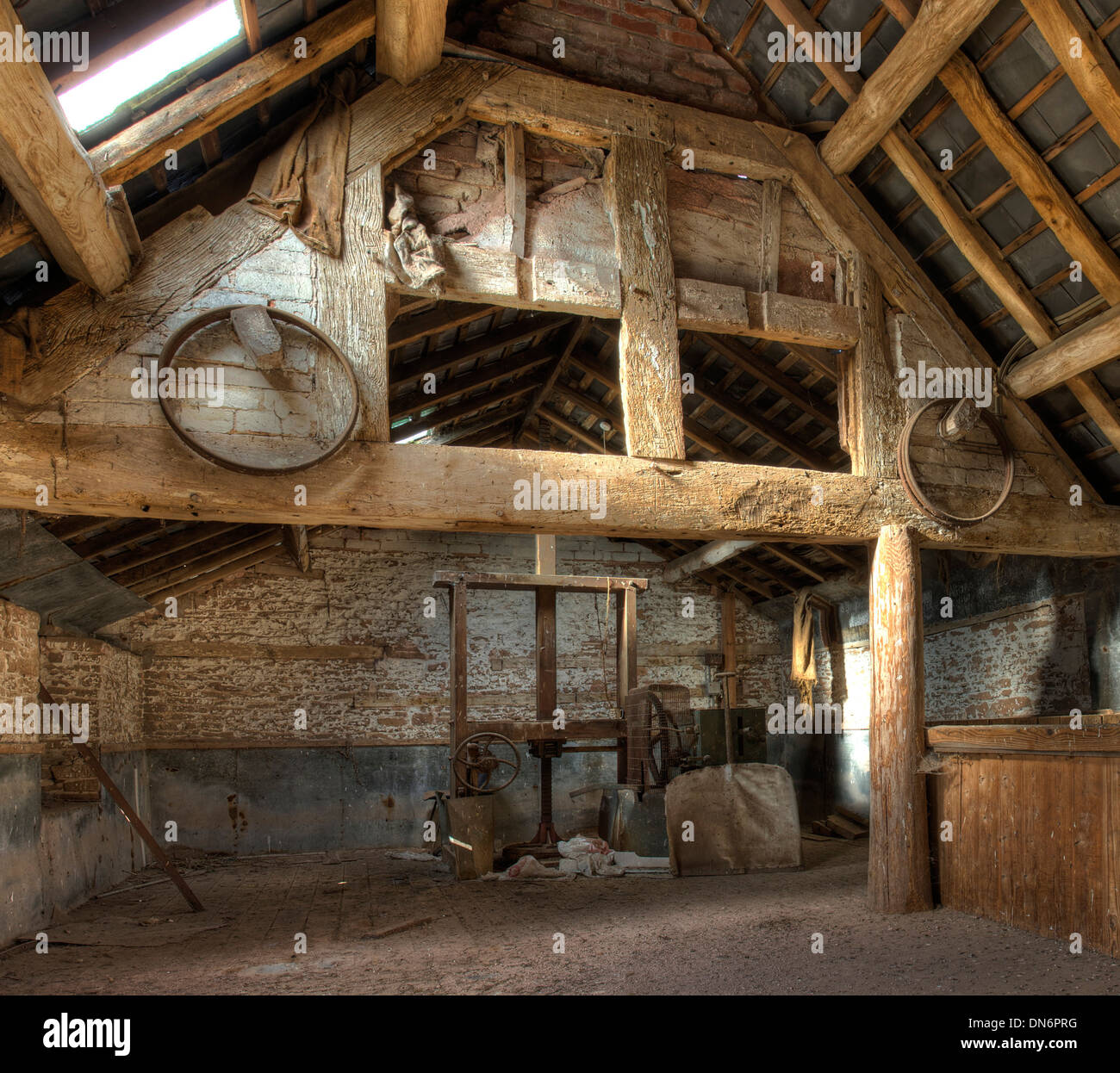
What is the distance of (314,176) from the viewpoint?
17.4ft

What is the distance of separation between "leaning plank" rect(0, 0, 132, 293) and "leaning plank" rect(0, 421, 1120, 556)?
0.89 metres

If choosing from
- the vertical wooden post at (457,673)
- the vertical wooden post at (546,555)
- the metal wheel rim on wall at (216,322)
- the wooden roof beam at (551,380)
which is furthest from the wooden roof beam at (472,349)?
the metal wheel rim on wall at (216,322)

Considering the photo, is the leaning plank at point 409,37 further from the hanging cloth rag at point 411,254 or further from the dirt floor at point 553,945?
the dirt floor at point 553,945

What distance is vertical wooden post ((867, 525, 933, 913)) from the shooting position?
19.2ft

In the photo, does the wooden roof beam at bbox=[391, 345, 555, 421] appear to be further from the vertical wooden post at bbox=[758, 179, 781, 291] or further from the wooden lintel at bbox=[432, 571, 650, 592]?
the vertical wooden post at bbox=[758, 179, 781, 291]

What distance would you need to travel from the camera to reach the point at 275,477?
15.9 feet

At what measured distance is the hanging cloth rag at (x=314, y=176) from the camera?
17.0 feet

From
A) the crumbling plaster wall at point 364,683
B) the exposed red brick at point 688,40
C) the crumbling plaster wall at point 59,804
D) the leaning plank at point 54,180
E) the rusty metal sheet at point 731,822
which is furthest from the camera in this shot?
the crumbling plaster wall at point 364,683

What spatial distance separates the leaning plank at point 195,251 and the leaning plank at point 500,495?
0.41m

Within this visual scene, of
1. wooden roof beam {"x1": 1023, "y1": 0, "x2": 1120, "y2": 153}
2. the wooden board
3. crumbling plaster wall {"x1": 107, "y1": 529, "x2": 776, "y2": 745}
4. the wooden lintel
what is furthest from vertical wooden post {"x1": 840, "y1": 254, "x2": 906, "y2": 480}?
crumbling plaster wall {"x1": 107, "y1": 529, "x2": 776, "y2": 745}

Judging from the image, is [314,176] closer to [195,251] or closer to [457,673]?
[195,251]

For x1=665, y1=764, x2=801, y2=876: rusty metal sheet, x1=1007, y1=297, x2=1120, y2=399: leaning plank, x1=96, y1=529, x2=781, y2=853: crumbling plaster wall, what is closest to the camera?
x1=1007, y1=297, x2=1120, y2=399: leaning plank

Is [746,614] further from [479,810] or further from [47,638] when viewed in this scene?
[47,638]

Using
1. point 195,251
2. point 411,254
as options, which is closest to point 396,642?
point 411,254
